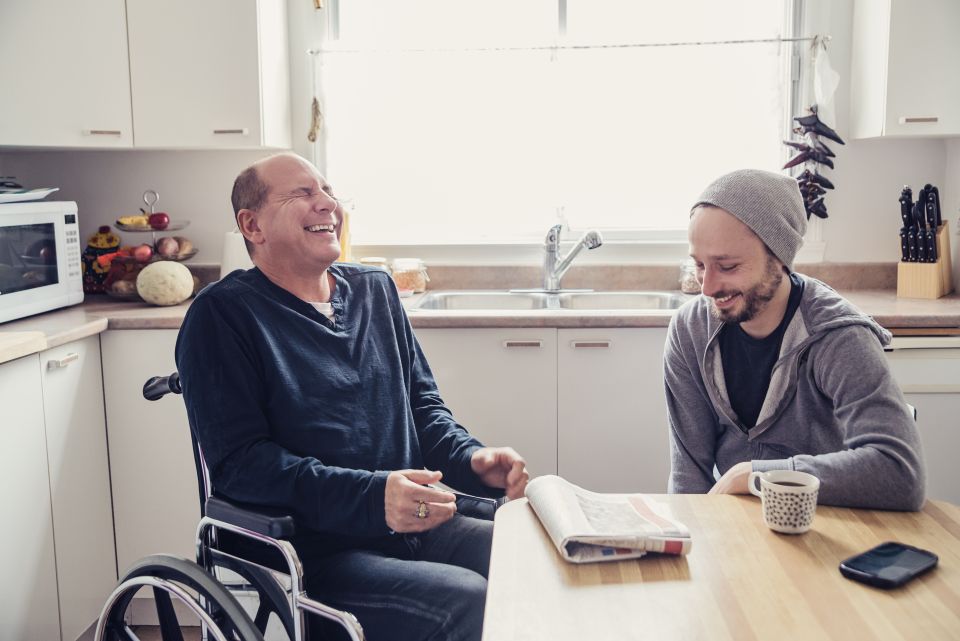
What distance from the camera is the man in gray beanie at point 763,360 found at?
157 cm

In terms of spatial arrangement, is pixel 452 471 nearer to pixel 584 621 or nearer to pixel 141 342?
pixel 584 621

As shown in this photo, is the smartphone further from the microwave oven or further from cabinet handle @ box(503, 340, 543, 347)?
the microwave oven

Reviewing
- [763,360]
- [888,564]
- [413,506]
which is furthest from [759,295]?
[413,506]

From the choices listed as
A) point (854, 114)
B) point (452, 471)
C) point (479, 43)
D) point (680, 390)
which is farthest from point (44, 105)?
point (854, 114)

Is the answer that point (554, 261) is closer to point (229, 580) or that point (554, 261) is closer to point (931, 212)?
point (931, 212)

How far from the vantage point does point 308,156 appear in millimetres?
3314

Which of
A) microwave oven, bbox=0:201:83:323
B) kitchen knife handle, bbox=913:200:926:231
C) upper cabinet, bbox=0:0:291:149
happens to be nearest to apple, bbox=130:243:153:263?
microwave oven, bbox=0:201:83:323

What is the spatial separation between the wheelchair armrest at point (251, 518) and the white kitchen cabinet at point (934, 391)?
6.22ft

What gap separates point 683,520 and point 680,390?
0.51 m

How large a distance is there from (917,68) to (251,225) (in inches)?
85.2

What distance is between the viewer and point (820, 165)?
318 cm

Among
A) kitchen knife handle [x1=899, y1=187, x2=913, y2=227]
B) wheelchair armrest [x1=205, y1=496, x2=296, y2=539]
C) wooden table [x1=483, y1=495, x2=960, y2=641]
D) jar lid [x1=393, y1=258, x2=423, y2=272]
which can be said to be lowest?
wheelchair armrest [x1=205, y1=496, x2=296, y2=539]

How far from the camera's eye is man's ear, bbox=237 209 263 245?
181cm

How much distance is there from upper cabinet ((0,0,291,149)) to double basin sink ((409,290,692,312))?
0.86m
